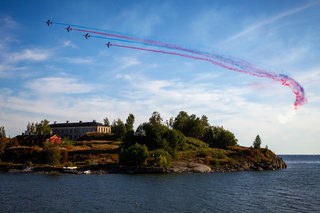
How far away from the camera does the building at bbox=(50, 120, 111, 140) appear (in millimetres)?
168250

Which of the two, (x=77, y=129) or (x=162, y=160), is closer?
(x=162, y=160)

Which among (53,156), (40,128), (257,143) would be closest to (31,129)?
(40,128)

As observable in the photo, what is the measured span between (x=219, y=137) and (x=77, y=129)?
90.5 m

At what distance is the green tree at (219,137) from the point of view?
491 feet

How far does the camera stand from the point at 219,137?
15400 cm

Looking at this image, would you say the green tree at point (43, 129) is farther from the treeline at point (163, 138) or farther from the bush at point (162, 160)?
the bush at point (162, 160)

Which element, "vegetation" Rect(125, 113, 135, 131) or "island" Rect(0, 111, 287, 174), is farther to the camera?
"vegetation" Rect(125, 113, 135, 131)

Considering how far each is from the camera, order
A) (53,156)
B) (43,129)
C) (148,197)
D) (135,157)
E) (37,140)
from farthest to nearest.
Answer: (43,129), (37,140), (53,156), (135,157), (148,197)

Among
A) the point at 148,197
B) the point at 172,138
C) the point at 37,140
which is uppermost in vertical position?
the point at 172,138

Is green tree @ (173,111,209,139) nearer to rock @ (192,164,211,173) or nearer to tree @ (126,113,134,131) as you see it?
tree @ (126,113,134,131)

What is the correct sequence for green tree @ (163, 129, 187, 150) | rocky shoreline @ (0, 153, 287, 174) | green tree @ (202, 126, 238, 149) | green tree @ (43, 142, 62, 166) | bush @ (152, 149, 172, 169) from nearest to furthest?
rocky shoreline @ (0, 153, 287, 174) → bush @ (152, 149, 172, 169) → green tree @ (43, 142, 62, 166) → green tree @ (163, 129, 187, 150) → green tree @ (202, 126, 238, 149)

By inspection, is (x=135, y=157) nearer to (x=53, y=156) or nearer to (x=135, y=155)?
(x=135, y=155)

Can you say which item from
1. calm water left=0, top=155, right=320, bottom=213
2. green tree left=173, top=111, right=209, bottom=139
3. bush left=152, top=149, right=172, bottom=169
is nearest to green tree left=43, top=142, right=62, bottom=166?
calm water left=0, top=155, right=320, bottom=213

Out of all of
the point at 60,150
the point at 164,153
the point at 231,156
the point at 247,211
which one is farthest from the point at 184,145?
the point at 247,211
